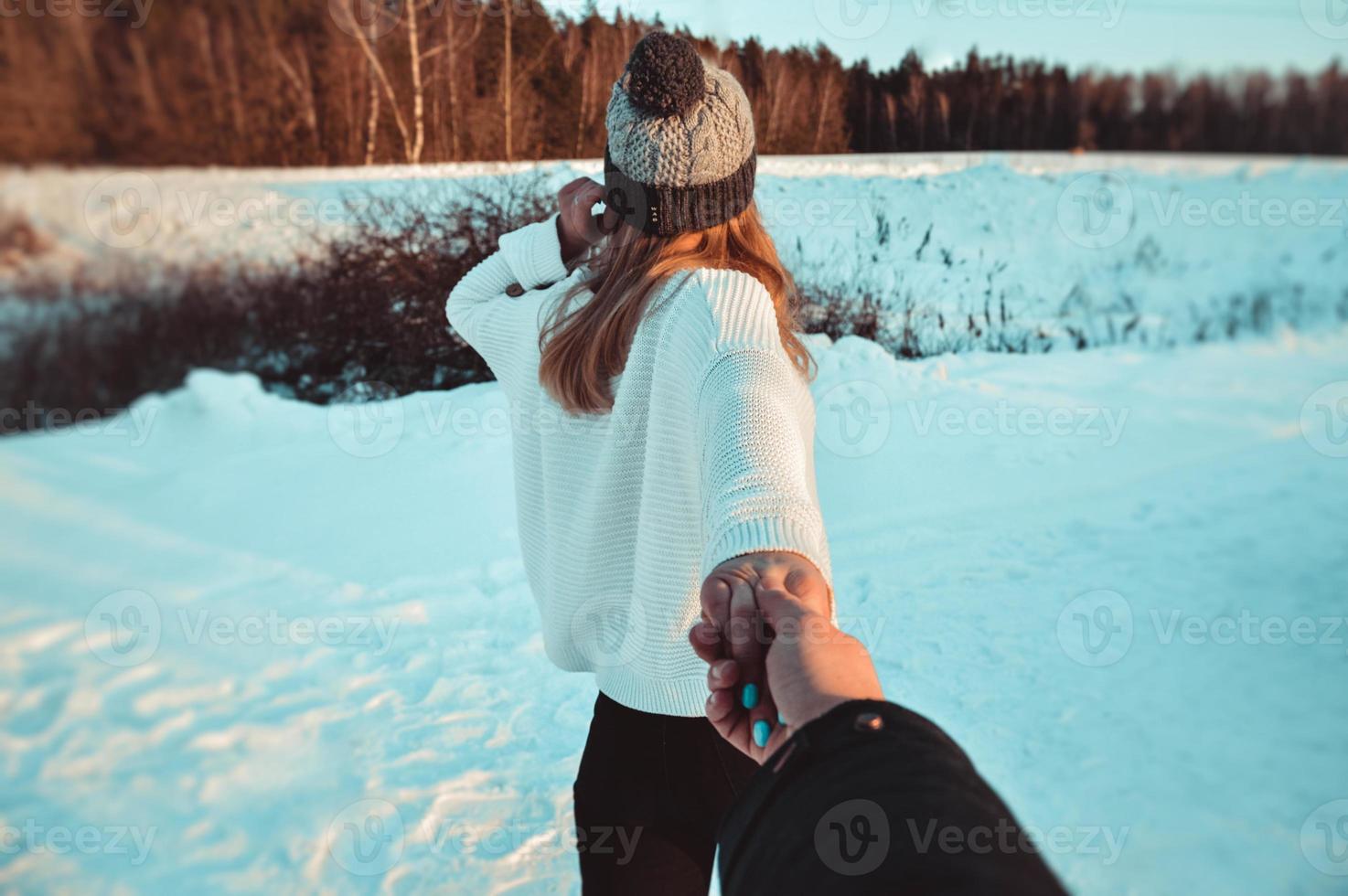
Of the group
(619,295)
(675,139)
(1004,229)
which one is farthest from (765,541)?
(1004,229)

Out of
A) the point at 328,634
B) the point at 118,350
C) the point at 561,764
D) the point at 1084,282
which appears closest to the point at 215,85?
the point at 118,350

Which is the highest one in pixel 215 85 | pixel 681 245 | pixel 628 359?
pixel 215 85

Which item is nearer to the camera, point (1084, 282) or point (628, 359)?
point (628, 359)

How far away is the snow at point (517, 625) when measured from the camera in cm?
215

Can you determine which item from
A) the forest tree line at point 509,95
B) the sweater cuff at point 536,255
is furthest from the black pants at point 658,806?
the forest tree line at point 509,95

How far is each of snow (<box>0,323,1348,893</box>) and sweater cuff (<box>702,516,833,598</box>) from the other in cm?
167

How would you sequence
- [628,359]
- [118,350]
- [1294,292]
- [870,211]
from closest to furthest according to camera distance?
[628,359], [118,350], [1294,292], [870,211]

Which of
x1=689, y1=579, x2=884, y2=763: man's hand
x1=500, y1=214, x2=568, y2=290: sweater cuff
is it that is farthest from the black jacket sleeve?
x1=500, y1=214, x2=568, y2=290: sweater cuff

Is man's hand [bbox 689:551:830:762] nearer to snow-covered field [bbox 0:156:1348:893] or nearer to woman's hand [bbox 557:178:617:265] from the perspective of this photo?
woman's hand [bbox 557:178:617:265]

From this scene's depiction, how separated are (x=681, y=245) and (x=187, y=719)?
244 cm

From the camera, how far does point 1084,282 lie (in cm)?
550

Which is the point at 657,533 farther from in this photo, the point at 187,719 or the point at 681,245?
the point at 187,719

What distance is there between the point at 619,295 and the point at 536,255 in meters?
0.35

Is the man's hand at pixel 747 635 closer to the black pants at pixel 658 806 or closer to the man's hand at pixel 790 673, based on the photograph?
the man's hand at pixel 790 673
